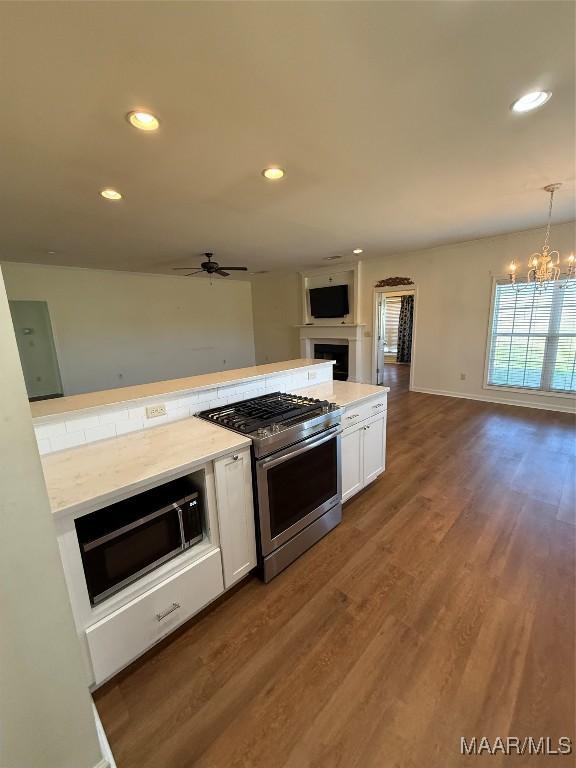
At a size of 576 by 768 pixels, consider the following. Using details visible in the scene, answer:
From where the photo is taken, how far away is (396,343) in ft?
31.6

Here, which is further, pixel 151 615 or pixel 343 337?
pixel 343 337

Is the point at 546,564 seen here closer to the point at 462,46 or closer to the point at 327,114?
the point at 462,46

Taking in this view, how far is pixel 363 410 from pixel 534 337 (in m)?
4.05

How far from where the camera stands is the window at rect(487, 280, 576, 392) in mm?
4477

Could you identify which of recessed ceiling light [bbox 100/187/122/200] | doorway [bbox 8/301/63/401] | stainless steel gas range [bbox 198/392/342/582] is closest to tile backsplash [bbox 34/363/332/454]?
stainless steel gas range [bbox 198/392/342/582]

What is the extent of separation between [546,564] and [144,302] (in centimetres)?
775

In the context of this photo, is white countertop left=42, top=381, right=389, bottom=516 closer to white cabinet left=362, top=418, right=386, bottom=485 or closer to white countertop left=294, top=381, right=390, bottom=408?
white countertop left=294, top=381, right=390, bottom=408

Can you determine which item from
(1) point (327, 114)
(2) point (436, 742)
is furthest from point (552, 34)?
(2) point (436, 742)

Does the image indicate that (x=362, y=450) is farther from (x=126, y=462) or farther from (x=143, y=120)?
(x=143, y=120)

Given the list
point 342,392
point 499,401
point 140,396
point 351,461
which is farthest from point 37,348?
point 499,401

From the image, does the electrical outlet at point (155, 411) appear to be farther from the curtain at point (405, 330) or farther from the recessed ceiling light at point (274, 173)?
the curtain at point (405, 330)

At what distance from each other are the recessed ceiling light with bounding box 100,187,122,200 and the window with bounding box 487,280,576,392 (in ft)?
17.7

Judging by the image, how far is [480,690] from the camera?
1.28 metres

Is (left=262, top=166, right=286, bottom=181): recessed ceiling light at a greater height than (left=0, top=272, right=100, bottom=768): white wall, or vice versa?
(left=262, top=166, right=286, bottom=181): recessed ceiling light
